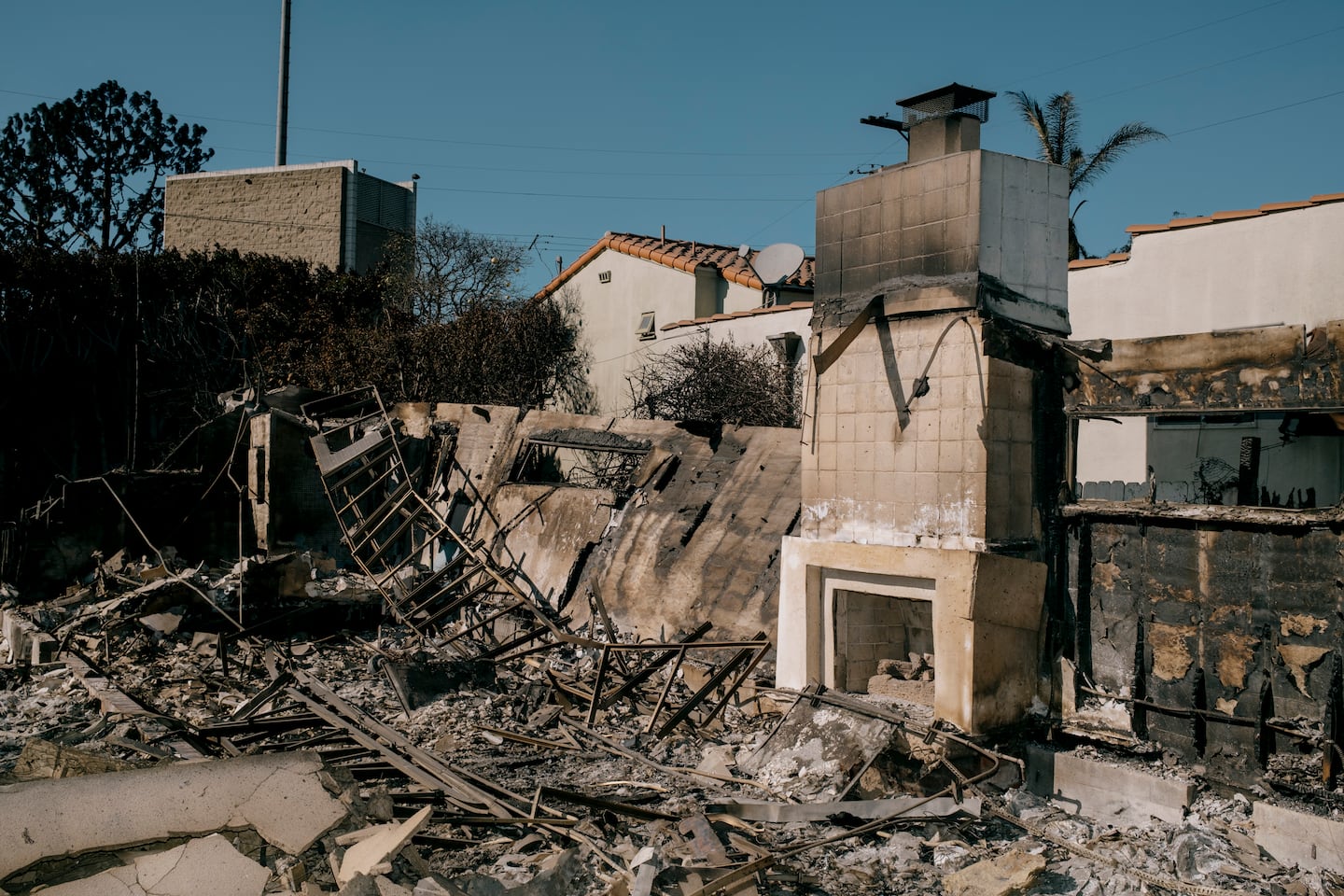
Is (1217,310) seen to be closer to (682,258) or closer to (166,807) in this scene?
(682,258)

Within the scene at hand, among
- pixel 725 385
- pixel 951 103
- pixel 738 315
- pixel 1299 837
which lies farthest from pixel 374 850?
pixel 738 315

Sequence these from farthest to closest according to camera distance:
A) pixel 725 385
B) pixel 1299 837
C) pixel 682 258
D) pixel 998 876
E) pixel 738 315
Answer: pixel 682 258
pixel 738 315
pixel 725 385
pixel 1299 837
pixel 998 876

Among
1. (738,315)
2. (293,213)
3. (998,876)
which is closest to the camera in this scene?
(998,876)

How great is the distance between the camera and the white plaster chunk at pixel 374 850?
17.0ft

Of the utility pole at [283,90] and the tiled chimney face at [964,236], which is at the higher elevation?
the utility pole at [283,90]

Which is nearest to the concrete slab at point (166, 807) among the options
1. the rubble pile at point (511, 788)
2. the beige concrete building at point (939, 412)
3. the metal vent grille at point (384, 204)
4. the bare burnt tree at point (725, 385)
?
the rubble pile at point (511, 788)

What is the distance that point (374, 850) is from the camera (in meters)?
5.27

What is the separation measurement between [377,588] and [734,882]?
9.31m

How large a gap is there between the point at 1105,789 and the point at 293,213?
26325mm

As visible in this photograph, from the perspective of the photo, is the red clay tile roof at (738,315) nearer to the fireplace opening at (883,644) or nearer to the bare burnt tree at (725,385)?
the bare burnt tree at (725,385)

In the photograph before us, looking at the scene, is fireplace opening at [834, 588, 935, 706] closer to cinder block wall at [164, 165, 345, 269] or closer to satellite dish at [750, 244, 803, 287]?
satellite dish at [750, 244, 803, 287]

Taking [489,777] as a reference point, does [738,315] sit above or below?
above

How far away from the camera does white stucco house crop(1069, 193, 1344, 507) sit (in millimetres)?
12359

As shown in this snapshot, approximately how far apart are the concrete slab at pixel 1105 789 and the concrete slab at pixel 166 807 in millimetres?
4942
